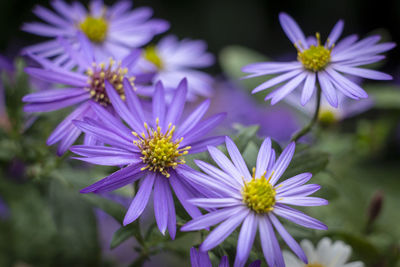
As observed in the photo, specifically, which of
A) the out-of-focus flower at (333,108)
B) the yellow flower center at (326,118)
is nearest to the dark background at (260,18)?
the out-of-focus flower at (333,108)

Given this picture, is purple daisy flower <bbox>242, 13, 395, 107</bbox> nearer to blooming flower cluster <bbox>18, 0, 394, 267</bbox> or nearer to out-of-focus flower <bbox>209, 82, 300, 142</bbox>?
blooming flower cluster <bbox>18, 0, 394, 267</bbox>

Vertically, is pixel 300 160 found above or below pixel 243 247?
above

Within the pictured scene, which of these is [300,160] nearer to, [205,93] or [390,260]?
[390,260]

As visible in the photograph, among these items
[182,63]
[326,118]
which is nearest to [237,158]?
[326,118]

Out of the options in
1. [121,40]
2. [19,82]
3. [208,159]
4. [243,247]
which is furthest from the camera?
[121,40]

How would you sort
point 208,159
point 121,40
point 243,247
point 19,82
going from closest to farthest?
point 243,247, point 208,159, point 19,82, point 121,40

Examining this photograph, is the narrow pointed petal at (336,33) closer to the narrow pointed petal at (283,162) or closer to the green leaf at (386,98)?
the narrow pointed petal at (283,162)

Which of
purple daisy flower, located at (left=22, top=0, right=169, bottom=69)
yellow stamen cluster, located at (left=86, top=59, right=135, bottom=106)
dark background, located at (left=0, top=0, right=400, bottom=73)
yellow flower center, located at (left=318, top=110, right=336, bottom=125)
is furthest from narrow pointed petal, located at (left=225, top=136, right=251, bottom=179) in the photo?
dark background, located at (left=0, top=0, right=400, bottom=73)

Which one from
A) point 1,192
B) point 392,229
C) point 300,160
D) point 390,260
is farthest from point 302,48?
point 1,192
